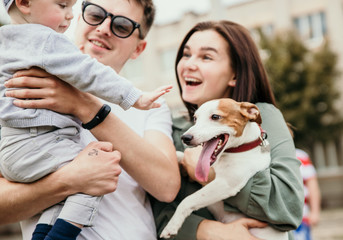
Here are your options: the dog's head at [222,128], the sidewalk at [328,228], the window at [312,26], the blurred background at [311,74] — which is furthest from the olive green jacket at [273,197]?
the window at [312,26]

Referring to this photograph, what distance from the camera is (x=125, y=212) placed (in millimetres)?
2146

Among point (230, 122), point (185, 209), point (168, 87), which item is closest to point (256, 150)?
point (230, 122)

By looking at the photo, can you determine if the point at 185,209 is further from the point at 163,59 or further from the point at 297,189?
the point at 163,59

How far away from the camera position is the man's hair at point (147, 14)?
2.67m

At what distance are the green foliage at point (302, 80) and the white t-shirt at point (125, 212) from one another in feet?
51.0

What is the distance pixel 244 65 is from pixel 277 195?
105 centimetres

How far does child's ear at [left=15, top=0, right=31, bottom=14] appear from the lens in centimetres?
192

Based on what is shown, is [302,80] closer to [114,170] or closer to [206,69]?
[206,69]

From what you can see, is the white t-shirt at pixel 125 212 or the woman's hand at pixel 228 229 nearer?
the white t-shirt at pixel 125 212

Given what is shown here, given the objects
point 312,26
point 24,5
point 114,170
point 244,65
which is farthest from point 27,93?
point 312,26

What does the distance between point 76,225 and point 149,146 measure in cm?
57

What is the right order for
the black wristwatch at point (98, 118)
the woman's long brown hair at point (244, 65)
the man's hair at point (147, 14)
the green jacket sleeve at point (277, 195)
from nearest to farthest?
the black wristwatch at point (98, 118) → the green jacket sleeve at point (277, 195) → the man's hair at point (147, 14) → the woman's long brown hair at point (244, 65)

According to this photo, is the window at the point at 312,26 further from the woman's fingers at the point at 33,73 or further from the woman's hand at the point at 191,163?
the woman's fingers at the point at 33,73

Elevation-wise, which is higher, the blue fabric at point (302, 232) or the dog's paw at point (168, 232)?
the dog's paw at point (168, 232)
